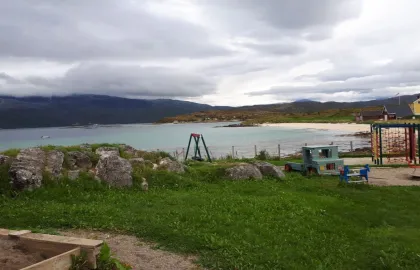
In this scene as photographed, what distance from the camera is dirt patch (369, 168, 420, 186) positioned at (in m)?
19.1

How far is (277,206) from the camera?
12.3 metres

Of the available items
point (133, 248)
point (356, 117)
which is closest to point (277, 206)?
point (133, 248)

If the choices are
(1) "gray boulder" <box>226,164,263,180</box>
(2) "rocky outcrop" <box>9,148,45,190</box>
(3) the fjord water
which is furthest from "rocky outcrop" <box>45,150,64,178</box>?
(3) the fjord water

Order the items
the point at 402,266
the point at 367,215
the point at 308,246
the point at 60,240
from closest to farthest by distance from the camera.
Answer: the point at 60,240 → the point at 402,266 → the point at 308,246 → the point at 367,215

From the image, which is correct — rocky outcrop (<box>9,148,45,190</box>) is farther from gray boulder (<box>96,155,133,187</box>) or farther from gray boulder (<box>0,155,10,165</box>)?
gray boulder (<box>96,155,133,187</box>)

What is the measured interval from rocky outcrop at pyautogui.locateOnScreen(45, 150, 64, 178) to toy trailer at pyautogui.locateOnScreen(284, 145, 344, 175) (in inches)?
525

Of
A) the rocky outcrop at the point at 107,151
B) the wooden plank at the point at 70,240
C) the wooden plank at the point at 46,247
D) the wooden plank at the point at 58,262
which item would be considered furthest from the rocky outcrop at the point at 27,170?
the wooden plank at the point at 58,262

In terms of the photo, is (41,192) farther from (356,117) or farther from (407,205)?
(356,117)

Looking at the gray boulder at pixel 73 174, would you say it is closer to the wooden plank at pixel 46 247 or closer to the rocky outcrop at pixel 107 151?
the rocky outcrop at pixel 107 151

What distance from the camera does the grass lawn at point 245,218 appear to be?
822 cm

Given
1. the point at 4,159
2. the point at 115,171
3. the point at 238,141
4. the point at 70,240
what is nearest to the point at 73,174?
the point at 115,171

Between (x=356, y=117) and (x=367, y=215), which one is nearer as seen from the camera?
(x=367, y=215)

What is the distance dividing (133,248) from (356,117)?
129003 mm

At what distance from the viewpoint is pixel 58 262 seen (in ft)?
19.5
